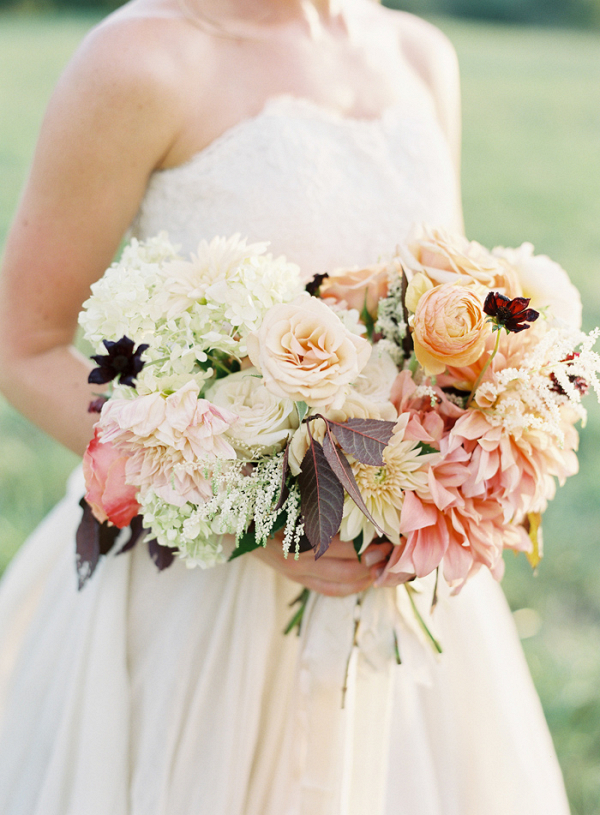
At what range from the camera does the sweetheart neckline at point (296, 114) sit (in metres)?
1.45

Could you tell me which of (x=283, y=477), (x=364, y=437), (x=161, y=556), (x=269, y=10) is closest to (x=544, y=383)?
(x=364, y=437)

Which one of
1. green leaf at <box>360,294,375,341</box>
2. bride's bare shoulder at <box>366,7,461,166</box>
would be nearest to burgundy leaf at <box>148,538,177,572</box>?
green leaf at <box>360,294,375,341</box>

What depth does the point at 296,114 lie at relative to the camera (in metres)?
1.52

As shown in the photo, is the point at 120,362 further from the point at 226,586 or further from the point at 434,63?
the point at 434,63

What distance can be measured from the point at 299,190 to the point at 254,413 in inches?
25.9

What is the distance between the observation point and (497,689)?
1.61 metres

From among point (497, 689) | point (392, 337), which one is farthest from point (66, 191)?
point (497, 689)

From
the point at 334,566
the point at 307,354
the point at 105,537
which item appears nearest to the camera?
the point at 307,354

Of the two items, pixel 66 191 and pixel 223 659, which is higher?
Answer: pixel 66 191

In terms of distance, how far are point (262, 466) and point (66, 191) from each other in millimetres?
697

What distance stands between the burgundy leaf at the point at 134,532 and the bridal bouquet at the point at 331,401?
0.27m

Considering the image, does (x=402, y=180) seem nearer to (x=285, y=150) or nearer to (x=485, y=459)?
(x=285, y=150)

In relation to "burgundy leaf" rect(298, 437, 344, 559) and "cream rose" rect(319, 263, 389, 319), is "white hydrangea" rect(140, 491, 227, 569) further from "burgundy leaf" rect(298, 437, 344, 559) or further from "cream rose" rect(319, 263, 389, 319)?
"cream rose" rect(319, 263, 389, 319)

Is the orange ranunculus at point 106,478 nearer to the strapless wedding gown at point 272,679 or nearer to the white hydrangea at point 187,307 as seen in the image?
the white hydrangea at point 187,307
